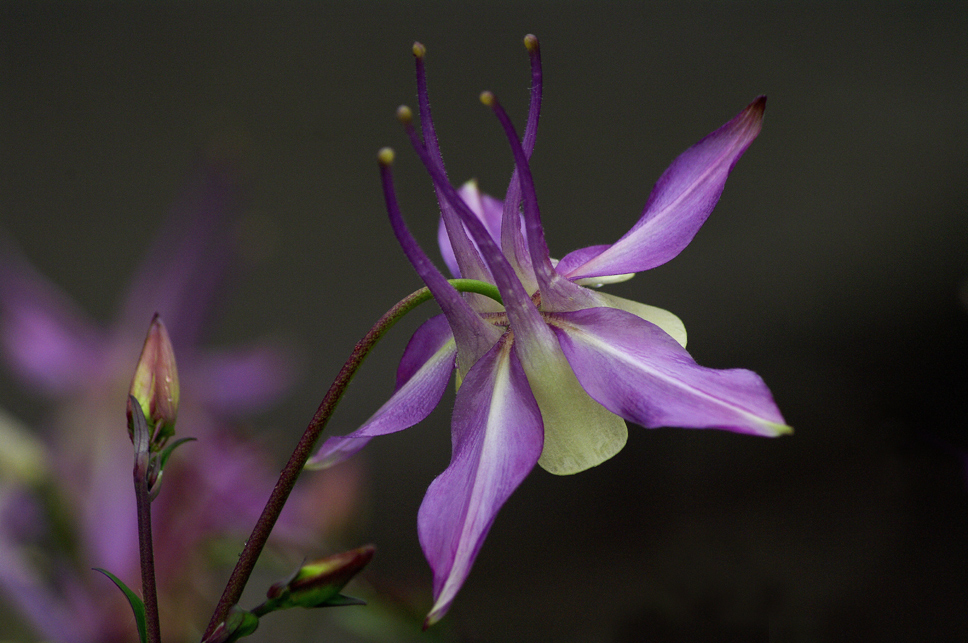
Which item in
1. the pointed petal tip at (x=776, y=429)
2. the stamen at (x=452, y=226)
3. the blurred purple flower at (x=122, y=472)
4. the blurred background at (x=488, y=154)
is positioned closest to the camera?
the pointed petal tip at (x=776, y=429)

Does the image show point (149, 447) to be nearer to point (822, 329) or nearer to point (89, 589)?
point (89, 589)

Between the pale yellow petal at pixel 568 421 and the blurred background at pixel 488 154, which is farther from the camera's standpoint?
the blurred background at pixel 488 154

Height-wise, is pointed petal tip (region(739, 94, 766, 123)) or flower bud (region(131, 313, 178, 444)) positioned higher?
pointed petal tip (region(739, 94, 766, 123))

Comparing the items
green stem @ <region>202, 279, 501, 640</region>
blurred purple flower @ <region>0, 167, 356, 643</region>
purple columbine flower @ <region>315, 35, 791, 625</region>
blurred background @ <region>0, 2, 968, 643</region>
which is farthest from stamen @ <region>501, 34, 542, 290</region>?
blurred background @ <region>0, 2, 968, 643</region>

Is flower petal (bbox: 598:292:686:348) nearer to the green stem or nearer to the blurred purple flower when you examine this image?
the green stem

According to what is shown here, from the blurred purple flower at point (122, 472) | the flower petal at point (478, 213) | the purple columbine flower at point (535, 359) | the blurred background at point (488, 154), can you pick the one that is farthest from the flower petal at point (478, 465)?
the blurred background at point (488, 154)

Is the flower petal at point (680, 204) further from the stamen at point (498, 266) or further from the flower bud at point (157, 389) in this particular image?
the flower bud at point (157, 389)
